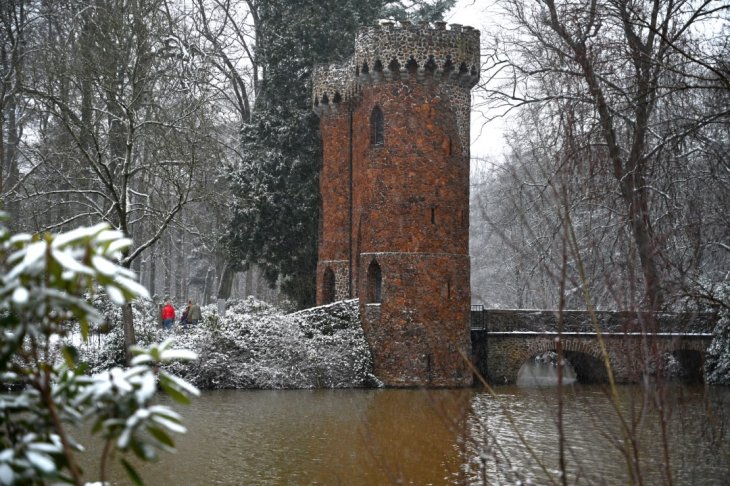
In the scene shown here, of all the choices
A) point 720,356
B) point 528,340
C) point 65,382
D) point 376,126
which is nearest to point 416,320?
point 528,340

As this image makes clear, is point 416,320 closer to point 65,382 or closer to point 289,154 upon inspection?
point 289,154

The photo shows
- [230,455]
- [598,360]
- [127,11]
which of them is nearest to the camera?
[230,455]

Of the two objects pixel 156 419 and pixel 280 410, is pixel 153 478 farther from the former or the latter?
pixel 156 419

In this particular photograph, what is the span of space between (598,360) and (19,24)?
19011 mm

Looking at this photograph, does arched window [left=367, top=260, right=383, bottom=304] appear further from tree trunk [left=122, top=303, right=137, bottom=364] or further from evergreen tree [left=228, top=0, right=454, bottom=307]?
tree trunk [left=122, top=303, right=137, bottom=364]

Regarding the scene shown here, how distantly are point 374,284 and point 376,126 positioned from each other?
4334 mm

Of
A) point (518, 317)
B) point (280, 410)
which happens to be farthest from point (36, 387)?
point (518, 317)

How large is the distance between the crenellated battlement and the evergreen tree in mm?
3999

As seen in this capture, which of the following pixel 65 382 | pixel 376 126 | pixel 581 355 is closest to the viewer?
pixel 65 382

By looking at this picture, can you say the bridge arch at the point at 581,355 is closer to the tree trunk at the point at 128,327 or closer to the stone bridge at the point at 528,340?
the stone bridge at the point at 528,340

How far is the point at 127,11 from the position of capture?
884 inches

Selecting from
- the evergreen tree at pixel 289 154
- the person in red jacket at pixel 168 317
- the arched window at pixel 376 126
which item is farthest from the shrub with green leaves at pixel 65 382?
the evergreen tree at pixel 289 154

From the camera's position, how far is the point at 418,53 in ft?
79.5

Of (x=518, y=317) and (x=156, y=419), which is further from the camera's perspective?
(x=518, y=317)
